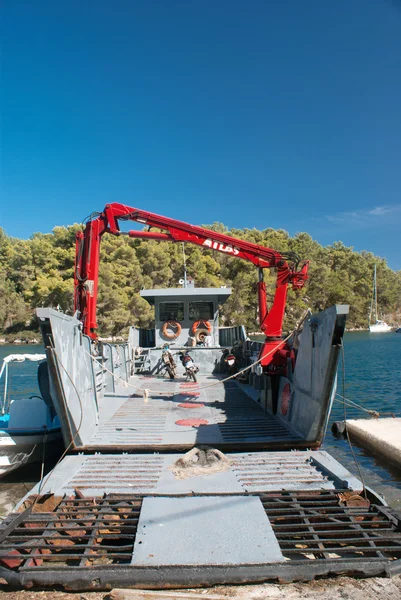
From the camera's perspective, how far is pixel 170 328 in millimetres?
14008

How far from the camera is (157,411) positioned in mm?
8062

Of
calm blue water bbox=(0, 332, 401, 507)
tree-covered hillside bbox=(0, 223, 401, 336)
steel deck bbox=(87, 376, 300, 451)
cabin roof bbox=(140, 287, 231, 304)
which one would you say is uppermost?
tree-covered hillside bbox=(0, 223, 401, 336)

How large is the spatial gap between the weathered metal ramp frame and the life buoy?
31.8ft

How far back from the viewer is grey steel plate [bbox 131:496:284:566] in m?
3.05

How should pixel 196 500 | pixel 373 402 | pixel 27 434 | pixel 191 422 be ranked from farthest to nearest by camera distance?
pixel 373 402 < pixel 27 434 < pixel 191 422 < pixel 196 500

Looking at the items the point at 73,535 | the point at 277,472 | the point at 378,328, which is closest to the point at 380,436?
the point at 277,472

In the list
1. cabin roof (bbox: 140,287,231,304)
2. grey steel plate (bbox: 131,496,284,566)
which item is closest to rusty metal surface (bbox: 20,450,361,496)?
grey steel plate (bbox: 131,496,284,566)

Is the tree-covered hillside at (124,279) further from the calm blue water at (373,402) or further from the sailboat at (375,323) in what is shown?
the calm blue water at (373,402)

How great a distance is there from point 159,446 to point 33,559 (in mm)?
2609

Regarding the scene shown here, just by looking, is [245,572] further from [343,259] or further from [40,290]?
[343,259]

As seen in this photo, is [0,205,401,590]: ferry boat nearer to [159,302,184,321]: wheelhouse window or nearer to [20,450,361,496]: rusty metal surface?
[20,450,361,496]: rusty metal surface

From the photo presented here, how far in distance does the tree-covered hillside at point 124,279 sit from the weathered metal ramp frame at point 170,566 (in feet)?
129

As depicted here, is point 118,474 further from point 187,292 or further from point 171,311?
point 171,311

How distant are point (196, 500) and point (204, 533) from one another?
23.7 inches
